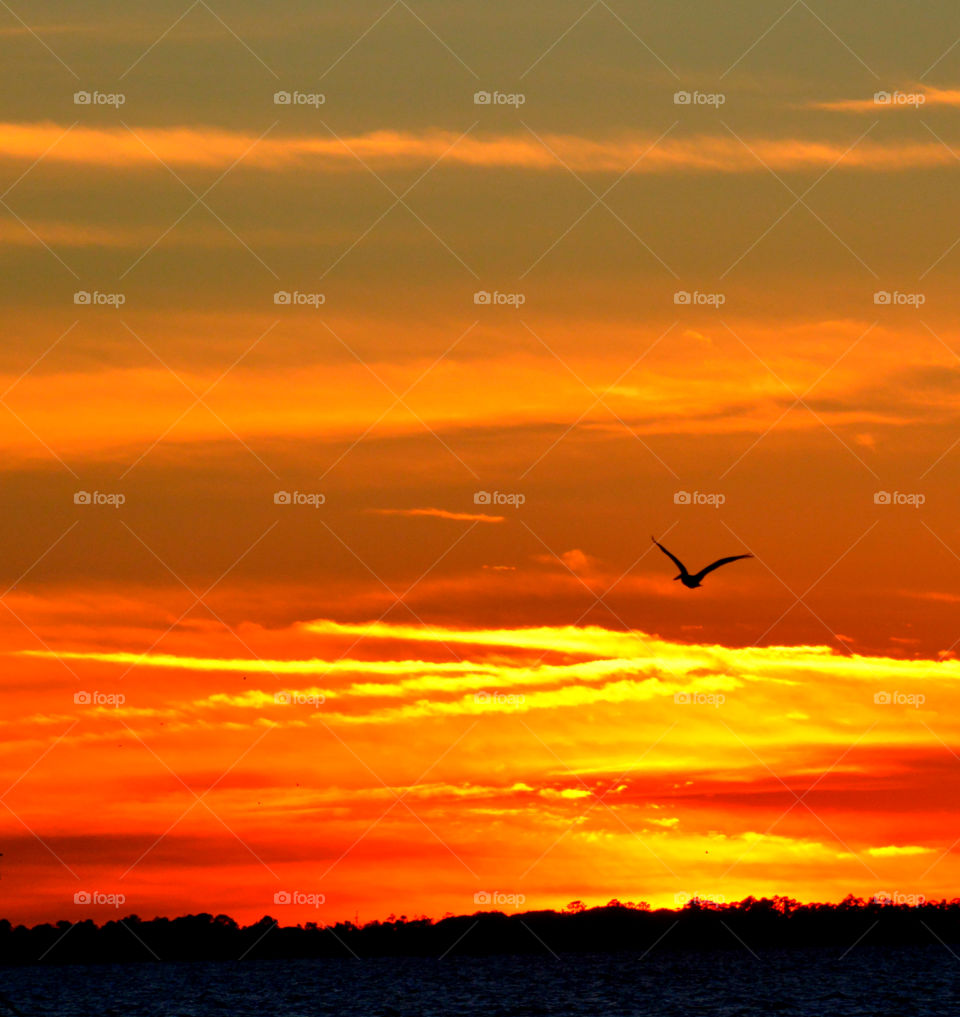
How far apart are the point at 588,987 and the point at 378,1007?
41.7 metres

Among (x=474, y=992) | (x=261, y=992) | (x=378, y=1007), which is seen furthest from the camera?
(x=261, y=992)

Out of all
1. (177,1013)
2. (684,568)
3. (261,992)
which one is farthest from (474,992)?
(684,568)

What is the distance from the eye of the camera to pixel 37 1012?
151 meters

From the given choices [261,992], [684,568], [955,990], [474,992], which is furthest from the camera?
[261,992]

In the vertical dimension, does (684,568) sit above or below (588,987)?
above

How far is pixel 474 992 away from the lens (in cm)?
17700

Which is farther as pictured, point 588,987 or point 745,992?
point 588,987

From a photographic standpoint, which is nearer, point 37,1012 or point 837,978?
point 37,1012

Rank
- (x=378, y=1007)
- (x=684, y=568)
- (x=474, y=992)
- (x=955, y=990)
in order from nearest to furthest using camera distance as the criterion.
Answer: (x=684, y=568) < (x=378, y=1007) < (x=955, y=990) < (x=474, y=992)

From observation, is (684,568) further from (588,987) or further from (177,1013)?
(588,987)

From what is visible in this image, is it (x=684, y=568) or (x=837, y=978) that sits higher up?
(x=684, y=568)

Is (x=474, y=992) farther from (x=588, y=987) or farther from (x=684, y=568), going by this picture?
(x=684, y=568)

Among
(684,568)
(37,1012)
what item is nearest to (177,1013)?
(37,1012)

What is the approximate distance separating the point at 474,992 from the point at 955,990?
162ft
